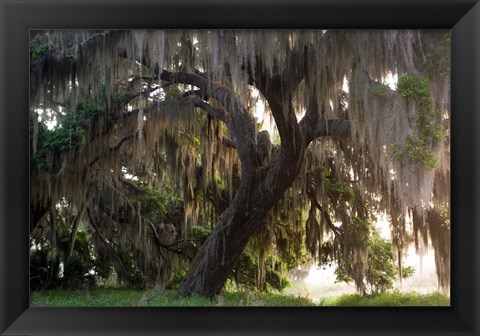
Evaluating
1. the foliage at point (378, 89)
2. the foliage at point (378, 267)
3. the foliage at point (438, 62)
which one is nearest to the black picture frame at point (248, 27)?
the foliage at point (438, 62)

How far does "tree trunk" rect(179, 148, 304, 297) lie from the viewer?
6.35 m

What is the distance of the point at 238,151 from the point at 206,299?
159 cm

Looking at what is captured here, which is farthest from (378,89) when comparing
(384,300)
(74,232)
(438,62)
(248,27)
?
(74,232)

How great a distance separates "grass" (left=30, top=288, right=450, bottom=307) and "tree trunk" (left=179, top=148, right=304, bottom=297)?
0.25m

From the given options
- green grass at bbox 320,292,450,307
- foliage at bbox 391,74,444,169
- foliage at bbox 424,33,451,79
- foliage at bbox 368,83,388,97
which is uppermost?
foliage at bbox 424,33,451,79

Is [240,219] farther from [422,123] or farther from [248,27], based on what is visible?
[248,27]

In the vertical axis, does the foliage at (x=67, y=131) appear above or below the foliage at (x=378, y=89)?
below

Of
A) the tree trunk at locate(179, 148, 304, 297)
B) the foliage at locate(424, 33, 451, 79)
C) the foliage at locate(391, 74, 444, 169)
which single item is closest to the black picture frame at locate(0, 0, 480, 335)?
the foliage at locate(424, 33, 451, 79)

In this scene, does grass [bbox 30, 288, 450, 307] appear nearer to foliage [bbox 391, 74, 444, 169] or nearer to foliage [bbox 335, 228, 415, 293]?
foliage [bbox 335, 228, 415, 293]

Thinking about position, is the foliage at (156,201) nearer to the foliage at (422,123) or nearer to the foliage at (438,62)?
the foliage at (422,123)

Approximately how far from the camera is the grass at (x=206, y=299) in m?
5.45

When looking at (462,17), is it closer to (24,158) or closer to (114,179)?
(24,158)

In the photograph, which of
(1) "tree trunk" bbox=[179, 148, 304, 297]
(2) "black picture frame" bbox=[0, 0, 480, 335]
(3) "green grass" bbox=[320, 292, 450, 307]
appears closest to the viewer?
(2) "black picture frame" bbox=[0, 0, 480, 335]

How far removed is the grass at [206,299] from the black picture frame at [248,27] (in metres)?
1.61
